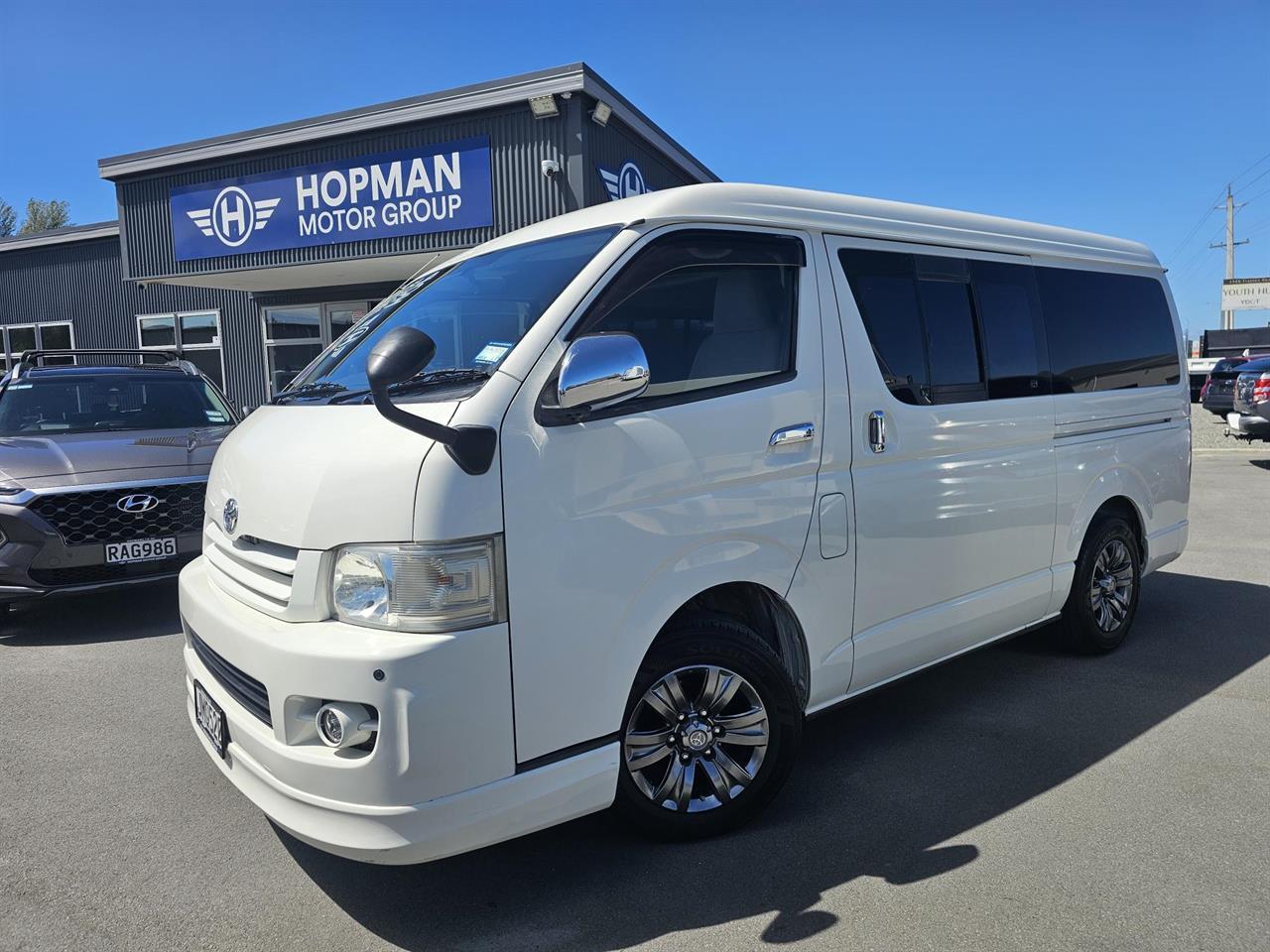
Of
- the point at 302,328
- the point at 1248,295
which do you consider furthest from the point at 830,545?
the point at 1248,295

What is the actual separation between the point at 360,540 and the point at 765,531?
134 centimetres

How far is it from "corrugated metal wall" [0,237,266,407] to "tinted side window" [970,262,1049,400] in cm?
1672

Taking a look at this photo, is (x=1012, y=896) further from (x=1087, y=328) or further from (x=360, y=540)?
(x=1087, y=328)

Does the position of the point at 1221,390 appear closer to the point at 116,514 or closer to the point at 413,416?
the point at 116,514

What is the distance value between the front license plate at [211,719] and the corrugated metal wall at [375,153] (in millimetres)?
9975

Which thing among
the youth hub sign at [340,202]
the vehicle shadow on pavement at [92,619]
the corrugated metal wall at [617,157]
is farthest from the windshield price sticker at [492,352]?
the youth hub sign at [340,202]

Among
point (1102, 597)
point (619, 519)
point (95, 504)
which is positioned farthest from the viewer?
point (95, 504)

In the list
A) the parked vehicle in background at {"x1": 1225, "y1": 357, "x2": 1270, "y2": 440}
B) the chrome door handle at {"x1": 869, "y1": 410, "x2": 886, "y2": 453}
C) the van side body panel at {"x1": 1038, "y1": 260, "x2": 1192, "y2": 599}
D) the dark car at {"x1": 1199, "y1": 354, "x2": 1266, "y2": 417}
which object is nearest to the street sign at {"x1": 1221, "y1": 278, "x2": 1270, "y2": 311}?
the dark car at {"x1": 1199, "y1": 354, "x2": 1266, "y2": 417}

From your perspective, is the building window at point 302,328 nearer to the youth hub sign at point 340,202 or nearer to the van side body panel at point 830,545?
the youth hub sign at point 340,202

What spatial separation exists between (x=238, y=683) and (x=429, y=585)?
846 millimetres

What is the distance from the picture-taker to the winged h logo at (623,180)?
12416 millimetres

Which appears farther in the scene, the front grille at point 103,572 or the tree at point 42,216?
the tree at point 42,216

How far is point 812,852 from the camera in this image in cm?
293

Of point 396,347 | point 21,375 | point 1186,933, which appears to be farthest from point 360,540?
point 21,375
